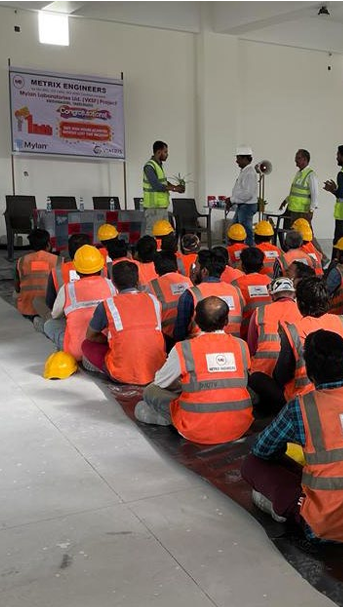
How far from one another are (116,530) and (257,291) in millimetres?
2414

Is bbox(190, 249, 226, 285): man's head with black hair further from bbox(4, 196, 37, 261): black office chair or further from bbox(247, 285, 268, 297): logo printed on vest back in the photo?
bbox(4, 196, 37, 261): black office chair

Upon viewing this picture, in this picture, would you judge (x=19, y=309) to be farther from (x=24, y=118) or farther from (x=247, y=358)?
(x=24, y=118)

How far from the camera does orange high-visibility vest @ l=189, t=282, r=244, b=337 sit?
3816 millimetres

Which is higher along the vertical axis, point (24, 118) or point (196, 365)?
point (24, 118)

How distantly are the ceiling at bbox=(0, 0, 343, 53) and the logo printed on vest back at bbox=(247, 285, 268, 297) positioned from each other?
6281 mm

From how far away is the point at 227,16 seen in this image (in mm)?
10430

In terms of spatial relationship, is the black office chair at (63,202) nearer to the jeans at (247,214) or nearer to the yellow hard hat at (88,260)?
the jeans at (247,214)

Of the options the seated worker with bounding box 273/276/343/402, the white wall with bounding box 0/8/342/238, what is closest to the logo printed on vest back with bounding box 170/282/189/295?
the seated worker with bounding box 273/276/343/402

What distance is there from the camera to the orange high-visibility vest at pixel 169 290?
14.3 feet

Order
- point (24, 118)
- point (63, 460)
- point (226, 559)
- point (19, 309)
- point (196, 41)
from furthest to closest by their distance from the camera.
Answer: point (196, 41) < point (24, 118) < point (19, 309) < point (63, 460) < point (226, 559)

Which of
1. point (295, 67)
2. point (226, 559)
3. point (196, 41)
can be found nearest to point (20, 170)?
point (196, 41)

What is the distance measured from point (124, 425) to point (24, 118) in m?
7.53

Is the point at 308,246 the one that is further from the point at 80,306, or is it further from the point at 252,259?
the point at 80,306

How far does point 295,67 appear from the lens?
12.1m
